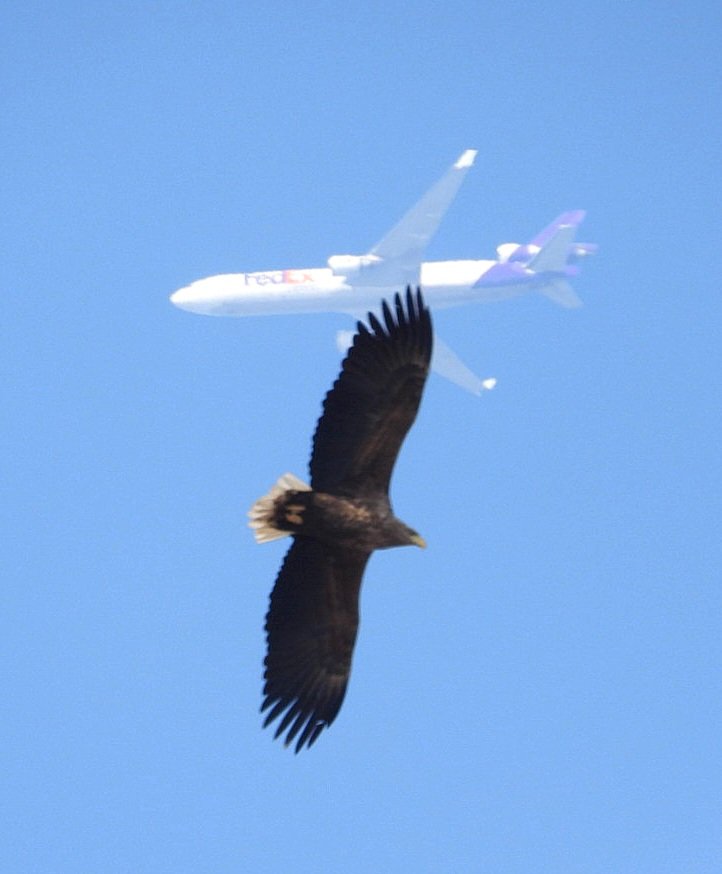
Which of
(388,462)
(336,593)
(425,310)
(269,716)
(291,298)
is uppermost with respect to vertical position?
(291,298)

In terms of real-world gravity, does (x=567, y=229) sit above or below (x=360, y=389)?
above

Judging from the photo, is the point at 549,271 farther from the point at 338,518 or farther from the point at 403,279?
the point at 338,518

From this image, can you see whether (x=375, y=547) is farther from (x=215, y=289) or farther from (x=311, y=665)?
(x=215, y=289)

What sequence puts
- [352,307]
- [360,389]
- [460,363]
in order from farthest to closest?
1. [460,363]
2. [352,307]
3. [360,389]

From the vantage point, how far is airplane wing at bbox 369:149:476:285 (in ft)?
165

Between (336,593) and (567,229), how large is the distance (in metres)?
37.5

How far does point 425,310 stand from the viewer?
534 inches

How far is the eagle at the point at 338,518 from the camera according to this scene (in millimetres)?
13555

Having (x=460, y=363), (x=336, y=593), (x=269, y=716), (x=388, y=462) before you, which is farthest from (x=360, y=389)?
(x=460, y=363)

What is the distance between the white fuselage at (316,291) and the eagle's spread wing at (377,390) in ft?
114

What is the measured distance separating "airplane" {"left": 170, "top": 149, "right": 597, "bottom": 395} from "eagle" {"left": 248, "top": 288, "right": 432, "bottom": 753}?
34120 millimetres

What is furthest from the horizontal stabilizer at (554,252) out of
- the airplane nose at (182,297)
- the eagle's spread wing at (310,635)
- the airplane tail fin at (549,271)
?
the eagle's spread wing at (310,635)

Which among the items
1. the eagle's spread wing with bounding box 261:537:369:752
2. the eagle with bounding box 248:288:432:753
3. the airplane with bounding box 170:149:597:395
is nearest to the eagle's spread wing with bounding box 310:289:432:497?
the eagle with bounding box 248:288:432:753

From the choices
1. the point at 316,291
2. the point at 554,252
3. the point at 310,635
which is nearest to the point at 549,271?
the point at 554,252
